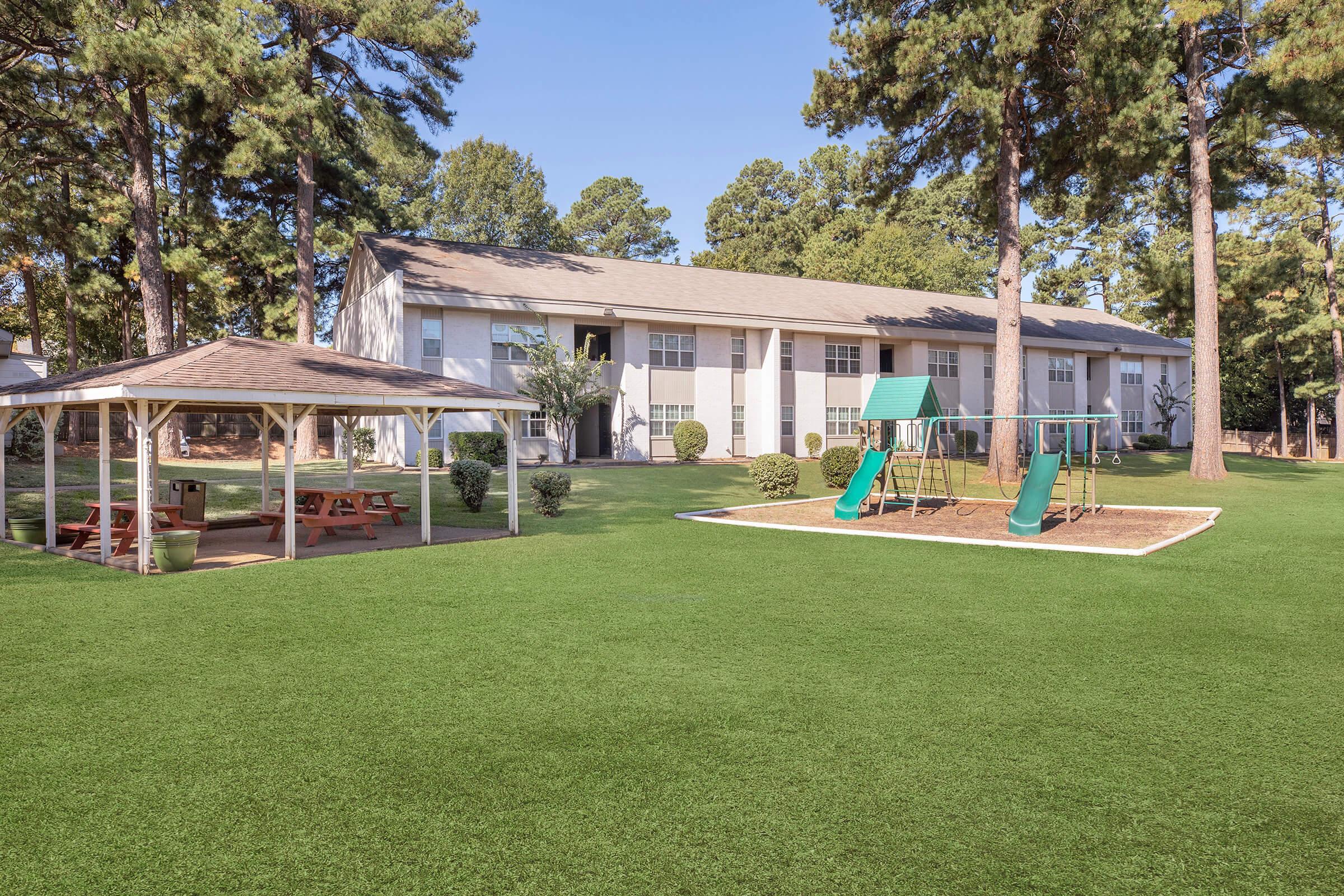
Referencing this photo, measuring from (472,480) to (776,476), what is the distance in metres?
6.96

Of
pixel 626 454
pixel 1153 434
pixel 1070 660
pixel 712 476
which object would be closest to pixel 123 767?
pixel 1070 660

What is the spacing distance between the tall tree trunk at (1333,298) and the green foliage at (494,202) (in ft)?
133

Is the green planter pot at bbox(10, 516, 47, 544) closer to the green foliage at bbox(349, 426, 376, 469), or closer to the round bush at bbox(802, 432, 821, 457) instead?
the green foliage at bbox(349, 426, 376, 469)

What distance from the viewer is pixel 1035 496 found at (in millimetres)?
13352

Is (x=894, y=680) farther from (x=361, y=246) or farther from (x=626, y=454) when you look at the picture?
(x=361, y=246)

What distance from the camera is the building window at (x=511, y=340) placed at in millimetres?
28531

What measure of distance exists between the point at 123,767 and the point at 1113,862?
4.78 metres

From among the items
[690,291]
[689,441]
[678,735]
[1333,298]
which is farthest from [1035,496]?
[1333,298]

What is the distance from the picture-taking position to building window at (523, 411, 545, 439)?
2936 centimetres

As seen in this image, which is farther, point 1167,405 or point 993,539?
point 1167,405

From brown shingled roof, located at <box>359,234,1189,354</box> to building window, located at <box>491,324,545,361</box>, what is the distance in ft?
3.75

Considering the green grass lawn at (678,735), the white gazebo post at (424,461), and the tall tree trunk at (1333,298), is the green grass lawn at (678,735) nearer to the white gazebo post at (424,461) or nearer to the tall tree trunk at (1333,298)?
the white gazebo post at (424,461)

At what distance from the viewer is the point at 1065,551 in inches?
441

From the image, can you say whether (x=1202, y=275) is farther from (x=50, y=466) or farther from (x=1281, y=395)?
(x=50, y=466)
